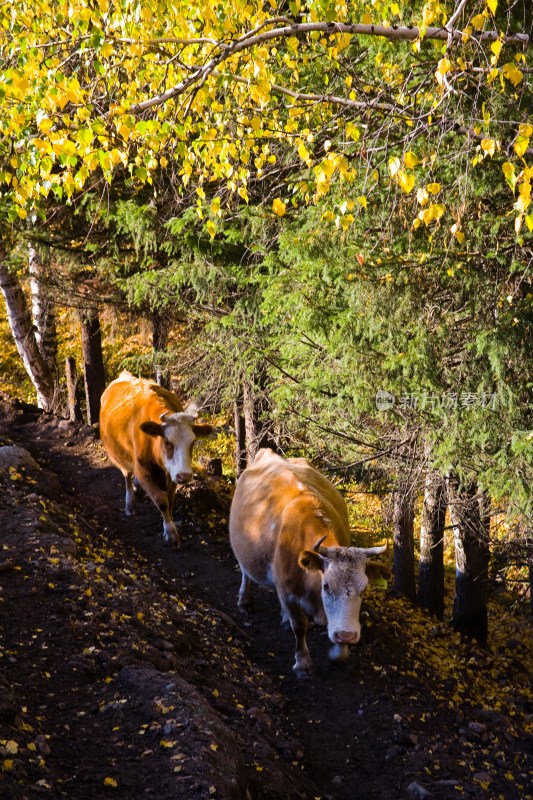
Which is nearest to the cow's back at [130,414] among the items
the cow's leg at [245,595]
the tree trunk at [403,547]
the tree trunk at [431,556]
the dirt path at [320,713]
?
the dirt path at [320,713]

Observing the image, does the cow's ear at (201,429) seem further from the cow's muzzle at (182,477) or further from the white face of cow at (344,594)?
→ the white face of cow at (344,594)

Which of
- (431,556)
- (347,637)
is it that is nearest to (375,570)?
(347,637)

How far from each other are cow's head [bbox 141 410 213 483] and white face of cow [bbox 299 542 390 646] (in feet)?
14.4

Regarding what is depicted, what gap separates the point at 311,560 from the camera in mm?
7418

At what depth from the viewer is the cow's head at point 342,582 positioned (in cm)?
711

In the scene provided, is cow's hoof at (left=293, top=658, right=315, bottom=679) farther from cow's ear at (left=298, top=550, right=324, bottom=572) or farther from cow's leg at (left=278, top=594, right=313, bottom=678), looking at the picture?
cow's ear at (left=298, top=550, right=324, bottom=572)

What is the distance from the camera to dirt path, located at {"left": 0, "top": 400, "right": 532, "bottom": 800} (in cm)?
600

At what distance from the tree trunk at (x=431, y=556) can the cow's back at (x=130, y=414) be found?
15.0 ft

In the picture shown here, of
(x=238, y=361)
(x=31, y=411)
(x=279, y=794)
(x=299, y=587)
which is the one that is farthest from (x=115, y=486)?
(x=279, y=794)

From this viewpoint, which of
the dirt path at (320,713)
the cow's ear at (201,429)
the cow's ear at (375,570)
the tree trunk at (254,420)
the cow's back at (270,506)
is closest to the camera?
the dirt path at (320,713)

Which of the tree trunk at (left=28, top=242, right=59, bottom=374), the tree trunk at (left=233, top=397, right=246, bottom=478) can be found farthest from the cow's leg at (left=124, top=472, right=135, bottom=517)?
the tree trunk at (left=28, top=242, right=59, bottom=374)

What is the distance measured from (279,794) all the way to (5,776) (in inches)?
83.5

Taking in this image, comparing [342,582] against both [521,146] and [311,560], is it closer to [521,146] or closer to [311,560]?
[311,560]

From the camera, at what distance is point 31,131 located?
7270mm
